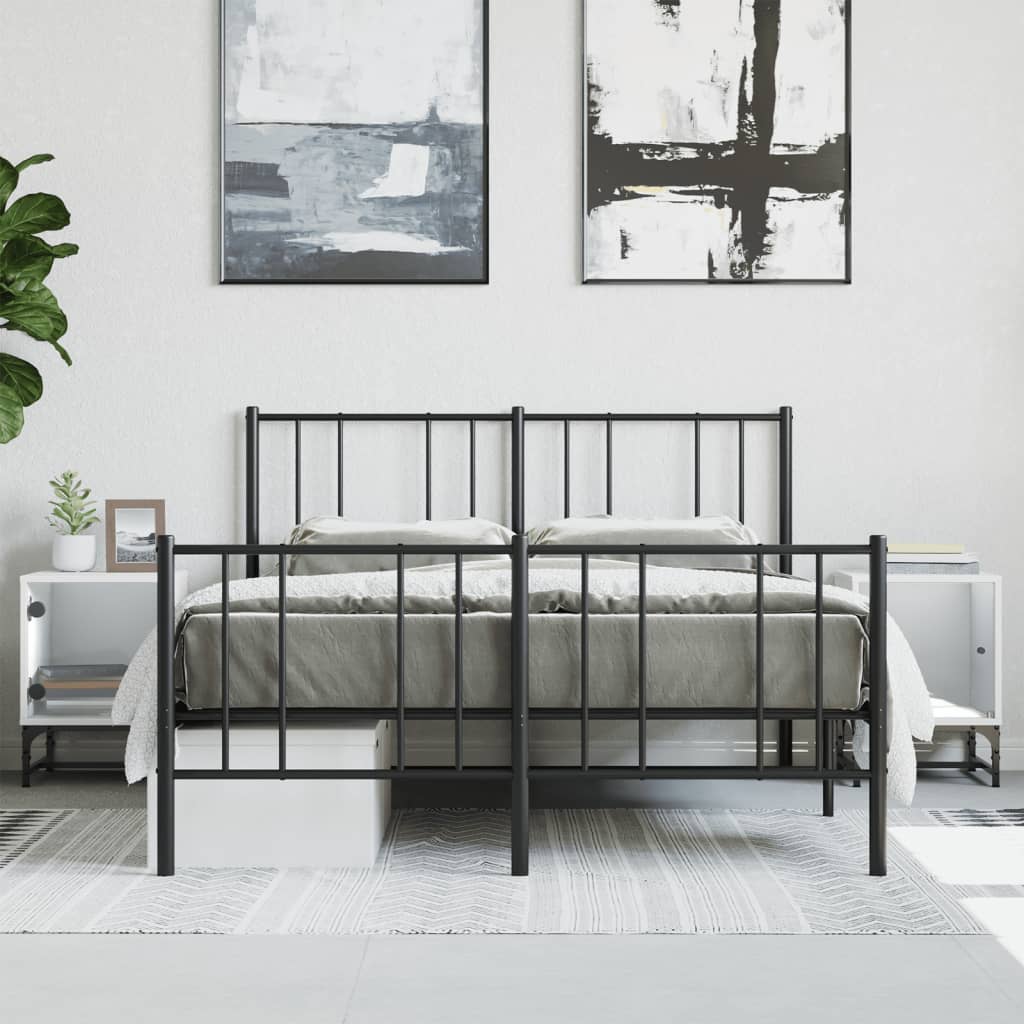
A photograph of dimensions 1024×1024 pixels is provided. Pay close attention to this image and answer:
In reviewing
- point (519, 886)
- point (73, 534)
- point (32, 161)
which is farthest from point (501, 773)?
point (32, 161)

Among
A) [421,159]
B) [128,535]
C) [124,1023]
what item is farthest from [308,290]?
[124,1023]

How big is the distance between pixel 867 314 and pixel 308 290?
69.9 inches

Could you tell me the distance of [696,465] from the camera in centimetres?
364

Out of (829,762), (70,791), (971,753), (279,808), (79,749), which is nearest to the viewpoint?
(279,808)

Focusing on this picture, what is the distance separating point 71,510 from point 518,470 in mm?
1354

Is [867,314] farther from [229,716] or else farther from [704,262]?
[229,716]

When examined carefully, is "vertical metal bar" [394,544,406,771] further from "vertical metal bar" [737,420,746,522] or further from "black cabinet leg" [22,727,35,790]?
"vertical metal bar" [737,420,746,522]

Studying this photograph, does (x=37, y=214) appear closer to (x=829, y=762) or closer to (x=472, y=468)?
(x=472, y=468)

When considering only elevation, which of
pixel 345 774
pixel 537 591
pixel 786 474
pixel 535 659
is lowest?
pixel 345 774

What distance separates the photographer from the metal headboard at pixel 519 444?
364cm

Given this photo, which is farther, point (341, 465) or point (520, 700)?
point (341, 465)

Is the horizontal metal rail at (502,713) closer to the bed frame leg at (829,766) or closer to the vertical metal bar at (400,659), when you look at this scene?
the vertical metal bar at (400,659)

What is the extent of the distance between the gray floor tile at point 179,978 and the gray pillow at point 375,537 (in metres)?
1.35

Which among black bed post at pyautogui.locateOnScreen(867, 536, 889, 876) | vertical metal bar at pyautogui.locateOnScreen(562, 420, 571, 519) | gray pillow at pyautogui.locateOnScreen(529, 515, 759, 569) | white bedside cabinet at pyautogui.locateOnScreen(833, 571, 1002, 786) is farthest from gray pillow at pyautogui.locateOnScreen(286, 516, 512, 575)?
black bed post at pyautogui.locateOnScreen(867, 536, 889, 876)
